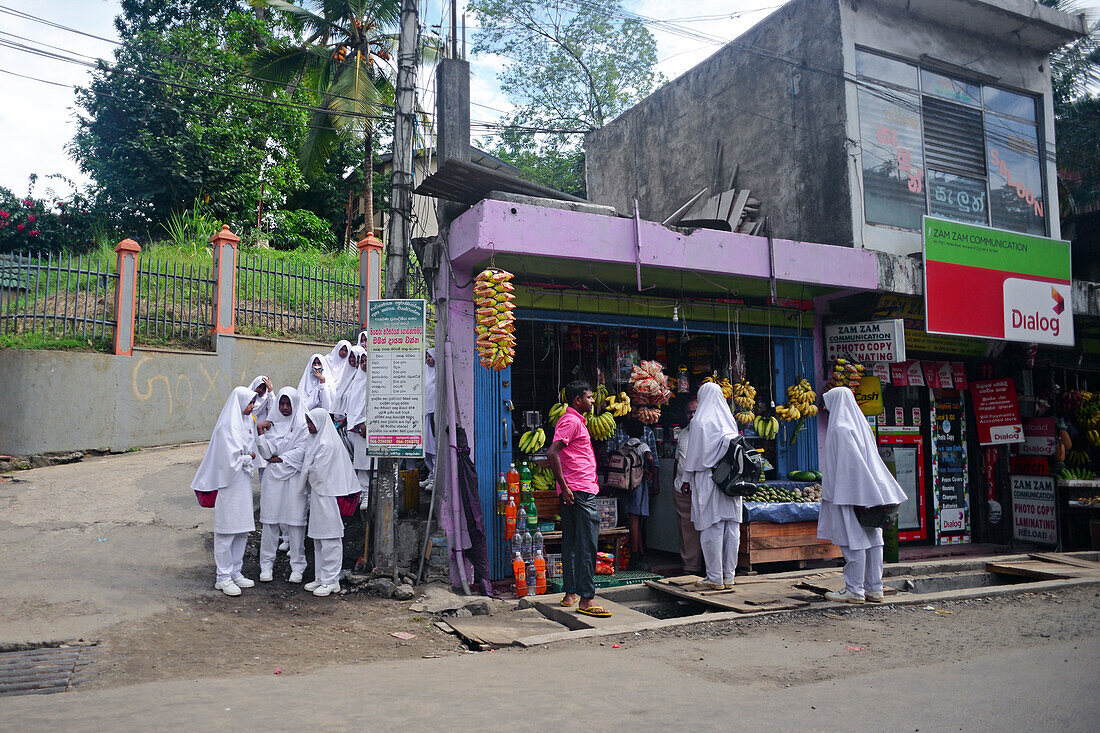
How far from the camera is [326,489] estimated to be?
282 inches

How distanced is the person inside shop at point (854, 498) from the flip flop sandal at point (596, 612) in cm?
230

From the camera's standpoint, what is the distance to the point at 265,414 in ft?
25.6

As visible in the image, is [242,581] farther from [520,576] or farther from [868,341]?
[868,341]

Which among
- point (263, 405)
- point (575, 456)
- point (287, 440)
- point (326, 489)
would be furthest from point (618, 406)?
point (263, 405)

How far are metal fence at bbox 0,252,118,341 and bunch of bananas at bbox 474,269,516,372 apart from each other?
892cm

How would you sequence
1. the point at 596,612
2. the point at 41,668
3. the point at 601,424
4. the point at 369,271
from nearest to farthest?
the point at 41,668 < the point at 596,612 < the point at 601,424 < the point at 369,271

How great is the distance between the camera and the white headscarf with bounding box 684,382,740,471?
7.35m

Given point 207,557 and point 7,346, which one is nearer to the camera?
point 207,557

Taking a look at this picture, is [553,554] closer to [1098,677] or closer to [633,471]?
[633,471]

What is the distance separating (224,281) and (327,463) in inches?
323

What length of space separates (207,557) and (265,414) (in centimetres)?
164

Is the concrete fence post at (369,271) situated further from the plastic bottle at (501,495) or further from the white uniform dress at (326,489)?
the plastic bottle at (501,495)

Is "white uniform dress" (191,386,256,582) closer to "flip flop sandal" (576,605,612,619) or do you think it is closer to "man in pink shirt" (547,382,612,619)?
"man in pink shirt" (547,382,612,619)

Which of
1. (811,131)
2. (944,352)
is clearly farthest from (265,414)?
(944,352)
